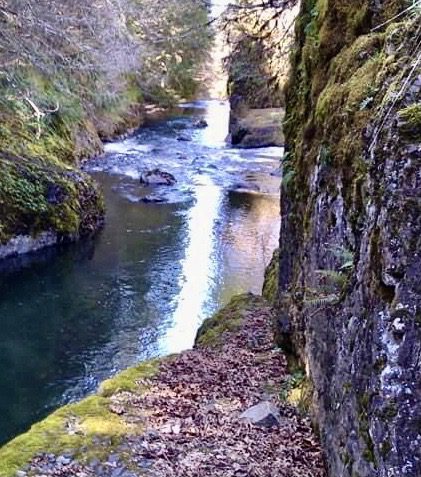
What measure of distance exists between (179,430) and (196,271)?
724 centimetres

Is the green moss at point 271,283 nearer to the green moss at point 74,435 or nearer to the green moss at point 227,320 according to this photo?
the green moss at point 227,320

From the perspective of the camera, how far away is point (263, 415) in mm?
4594

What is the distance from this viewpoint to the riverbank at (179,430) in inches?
161

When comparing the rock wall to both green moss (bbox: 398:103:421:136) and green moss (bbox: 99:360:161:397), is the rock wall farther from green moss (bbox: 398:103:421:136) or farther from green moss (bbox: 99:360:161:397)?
green moss (bbox: 99:360:161:397)

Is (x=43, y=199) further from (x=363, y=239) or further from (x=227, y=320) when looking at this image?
(x=363, y=239)

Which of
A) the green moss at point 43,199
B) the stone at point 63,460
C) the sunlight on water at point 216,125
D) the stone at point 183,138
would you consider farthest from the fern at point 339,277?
the stone at point 183,138

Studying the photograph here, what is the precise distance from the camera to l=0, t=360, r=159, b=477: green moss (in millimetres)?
4320

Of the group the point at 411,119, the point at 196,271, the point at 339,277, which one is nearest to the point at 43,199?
the point at 196,271

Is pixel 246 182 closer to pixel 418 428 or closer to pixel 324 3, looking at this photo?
pixel 324 3

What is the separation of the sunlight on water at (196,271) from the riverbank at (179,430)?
9.86 ft

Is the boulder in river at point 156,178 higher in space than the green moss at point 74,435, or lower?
higher

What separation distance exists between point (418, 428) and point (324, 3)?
4.15m

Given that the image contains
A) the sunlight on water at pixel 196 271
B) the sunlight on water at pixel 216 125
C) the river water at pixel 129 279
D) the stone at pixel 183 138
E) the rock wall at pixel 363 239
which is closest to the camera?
the rock wall at pixel 363 239

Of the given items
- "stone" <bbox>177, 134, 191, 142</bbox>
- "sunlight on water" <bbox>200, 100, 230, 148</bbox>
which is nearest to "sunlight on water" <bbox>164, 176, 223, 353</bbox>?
"stone" <bbox>177, 134, 191, 142</bbox>
